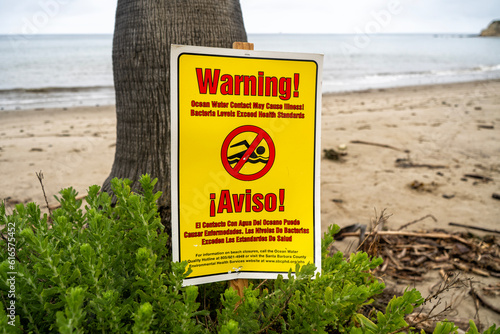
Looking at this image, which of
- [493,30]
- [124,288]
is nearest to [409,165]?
[124,288]

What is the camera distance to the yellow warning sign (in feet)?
5.07

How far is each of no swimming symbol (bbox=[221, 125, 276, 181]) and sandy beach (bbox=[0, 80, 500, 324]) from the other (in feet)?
5.31

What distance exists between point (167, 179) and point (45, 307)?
117cm

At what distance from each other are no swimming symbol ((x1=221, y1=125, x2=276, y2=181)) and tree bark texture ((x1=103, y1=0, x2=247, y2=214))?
0.71 m

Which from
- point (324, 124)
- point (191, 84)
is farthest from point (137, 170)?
point (324, 124)

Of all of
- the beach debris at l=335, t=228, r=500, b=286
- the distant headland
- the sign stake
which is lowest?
the beach debris at l=335, t=228, r=500, b=286

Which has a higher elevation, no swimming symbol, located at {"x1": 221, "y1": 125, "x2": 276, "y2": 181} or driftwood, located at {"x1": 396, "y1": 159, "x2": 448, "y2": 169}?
no swimming symbol, located at {"x1": 221, "y1": 125, "x2": 276, "y2": 181}

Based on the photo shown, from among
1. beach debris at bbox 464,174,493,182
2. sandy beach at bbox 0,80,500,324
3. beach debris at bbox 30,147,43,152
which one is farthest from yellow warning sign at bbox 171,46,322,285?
beach debris at bbox 30,147,43,152

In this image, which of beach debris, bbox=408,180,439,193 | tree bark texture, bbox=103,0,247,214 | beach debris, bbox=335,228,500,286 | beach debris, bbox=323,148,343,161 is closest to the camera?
tree bark texture, bbox=103,0,247,214

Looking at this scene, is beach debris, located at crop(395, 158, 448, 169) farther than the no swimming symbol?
Yes

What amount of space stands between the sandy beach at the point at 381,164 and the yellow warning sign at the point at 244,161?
1.48m

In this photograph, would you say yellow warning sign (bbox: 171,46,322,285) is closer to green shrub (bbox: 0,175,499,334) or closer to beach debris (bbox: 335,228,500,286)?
green shrub (bbox: 0,175,499,334)

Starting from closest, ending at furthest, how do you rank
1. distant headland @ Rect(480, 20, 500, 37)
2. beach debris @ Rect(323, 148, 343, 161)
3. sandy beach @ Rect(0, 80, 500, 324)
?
sandy beach @ Rect(0, 80, 500, 324) → beach debris @ Rect(323, 148, 343, 161) → distant headland @ Rect(480, 20, 500, 37)

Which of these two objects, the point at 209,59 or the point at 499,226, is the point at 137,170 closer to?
the point at 209,59
